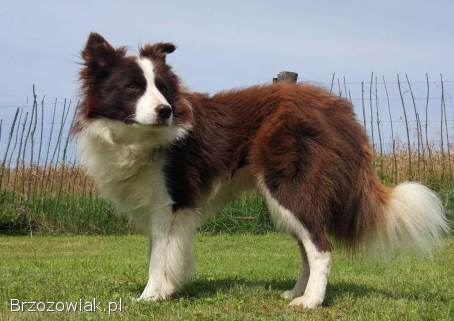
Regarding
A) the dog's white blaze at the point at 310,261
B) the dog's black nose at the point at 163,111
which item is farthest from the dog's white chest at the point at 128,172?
the dog's white blaze at the point at 310,261

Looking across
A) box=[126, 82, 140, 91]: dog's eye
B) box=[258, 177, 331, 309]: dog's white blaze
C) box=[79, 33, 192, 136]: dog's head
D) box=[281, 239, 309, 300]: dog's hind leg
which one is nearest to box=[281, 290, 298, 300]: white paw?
box=[281, 239, 309, 300]: dog's hind leg

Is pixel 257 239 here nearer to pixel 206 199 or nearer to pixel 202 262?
pixel 202 262

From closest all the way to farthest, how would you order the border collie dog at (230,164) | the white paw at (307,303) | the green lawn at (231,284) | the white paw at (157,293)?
1. the green lawn at (231,284)
2. the white paw at (307,303)
3. the border collie dog at (230,164)
4. the white paw at (157,293)

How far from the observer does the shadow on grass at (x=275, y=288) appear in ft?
17.8

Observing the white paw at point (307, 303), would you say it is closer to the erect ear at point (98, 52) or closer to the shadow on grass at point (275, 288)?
the shadow on grass at point (275, 288)

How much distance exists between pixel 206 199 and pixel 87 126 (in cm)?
125

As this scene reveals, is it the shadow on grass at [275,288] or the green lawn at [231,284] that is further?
the shadow on grass at [275,288]

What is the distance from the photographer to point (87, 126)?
17.4 ft

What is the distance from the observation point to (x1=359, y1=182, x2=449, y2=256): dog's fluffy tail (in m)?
5.20

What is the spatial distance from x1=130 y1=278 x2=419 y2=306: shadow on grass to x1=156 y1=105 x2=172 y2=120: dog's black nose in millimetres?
1659

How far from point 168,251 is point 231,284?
1049mm

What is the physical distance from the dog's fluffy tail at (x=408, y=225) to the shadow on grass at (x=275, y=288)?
0.50m

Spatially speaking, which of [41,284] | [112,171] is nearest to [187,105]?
[112,171]

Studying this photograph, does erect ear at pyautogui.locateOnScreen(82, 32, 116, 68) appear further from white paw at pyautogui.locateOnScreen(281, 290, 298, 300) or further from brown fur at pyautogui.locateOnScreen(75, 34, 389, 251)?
white paw at pyautogui.locateOnScreen(281, 290, 298, 300)
